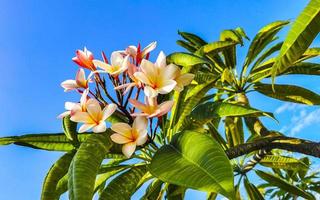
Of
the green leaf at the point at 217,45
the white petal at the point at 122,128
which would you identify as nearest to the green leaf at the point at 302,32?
the white petal at the point at 122,128

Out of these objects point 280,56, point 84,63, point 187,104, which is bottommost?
point 280,56

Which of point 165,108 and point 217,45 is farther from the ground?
point 217,45

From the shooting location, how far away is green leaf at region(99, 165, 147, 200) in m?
1.99

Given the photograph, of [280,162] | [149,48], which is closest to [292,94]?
[280,162]

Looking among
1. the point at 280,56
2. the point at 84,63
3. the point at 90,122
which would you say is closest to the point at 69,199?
the point at 90,122

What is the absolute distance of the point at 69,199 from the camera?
159 cm

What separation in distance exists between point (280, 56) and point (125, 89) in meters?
0.60

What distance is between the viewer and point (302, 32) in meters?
1.61

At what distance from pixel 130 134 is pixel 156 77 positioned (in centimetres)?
23

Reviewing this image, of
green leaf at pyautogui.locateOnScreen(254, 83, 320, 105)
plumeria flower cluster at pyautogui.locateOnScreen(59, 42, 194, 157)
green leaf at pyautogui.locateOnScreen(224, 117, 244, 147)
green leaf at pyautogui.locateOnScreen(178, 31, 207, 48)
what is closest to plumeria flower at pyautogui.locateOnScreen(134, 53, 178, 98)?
plumeria flower cluster at pyautogui.locateOnScreen(59, 42, 194, 157)

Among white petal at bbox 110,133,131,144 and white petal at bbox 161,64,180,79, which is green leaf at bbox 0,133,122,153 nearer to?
white petal at bbox 110,133,131,144

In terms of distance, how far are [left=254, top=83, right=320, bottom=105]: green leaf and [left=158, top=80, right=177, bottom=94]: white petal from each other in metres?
1.66

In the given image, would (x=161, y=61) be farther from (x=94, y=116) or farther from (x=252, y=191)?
(x=252, y=191)

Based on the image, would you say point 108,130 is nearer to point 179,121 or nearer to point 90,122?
point 90,122
